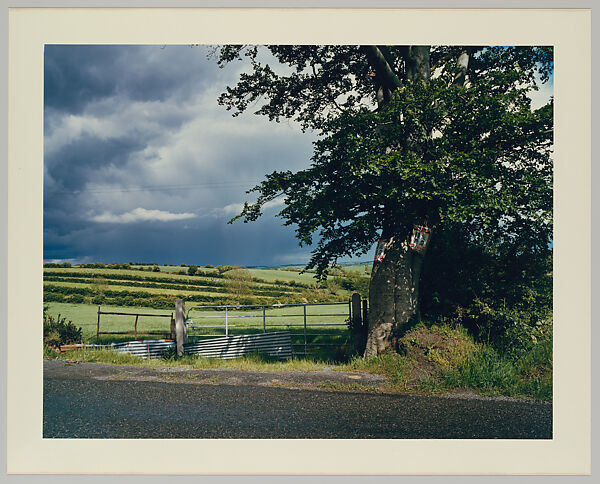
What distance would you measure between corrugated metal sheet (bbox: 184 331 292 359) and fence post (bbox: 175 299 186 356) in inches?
12.3

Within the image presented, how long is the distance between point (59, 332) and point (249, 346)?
4384mm

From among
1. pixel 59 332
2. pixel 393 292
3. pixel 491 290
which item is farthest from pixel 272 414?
pixel 59 332

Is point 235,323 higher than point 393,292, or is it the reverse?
point 393,292

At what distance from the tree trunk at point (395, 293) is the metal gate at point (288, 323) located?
79.3 inches

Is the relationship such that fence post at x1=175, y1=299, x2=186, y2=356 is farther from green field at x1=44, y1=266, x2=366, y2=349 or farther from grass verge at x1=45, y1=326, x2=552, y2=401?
grass verge at x1=45, y1=326, x2=552, y2=401

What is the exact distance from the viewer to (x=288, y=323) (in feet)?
38.3

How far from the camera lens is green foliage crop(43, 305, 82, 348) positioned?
427 inches

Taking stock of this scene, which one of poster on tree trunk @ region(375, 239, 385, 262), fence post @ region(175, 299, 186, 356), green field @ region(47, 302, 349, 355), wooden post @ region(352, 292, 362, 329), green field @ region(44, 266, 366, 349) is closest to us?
poster on tree trunk @ region(375, 239, 385, 262)

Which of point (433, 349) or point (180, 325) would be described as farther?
point (180, 325)

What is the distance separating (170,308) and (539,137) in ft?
34.5

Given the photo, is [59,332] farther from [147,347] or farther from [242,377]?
[242,377]

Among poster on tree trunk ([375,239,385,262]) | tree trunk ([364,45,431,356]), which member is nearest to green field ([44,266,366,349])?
tree trunk ([364,45,431,356])

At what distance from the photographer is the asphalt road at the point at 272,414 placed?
6.04m
